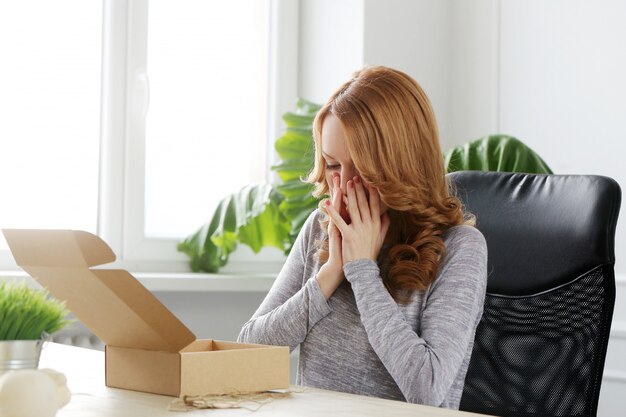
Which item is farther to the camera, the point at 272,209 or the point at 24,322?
the point at 272,209

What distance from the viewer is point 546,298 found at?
5.34ft

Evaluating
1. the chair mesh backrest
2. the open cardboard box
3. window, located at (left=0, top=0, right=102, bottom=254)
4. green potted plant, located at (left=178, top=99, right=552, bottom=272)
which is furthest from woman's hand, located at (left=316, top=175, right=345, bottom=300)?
window, located at (left=0, top=0, right=102, bottom=254)

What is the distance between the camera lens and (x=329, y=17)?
3305 mm

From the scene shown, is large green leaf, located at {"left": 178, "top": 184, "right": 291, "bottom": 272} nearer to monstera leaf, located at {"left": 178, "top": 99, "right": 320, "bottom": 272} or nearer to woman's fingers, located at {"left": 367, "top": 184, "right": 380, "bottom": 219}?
monstera leaf, located at {"left": 178, "top": 99, "right": 320, "bottom": 272}

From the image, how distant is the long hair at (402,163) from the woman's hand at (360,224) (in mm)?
38

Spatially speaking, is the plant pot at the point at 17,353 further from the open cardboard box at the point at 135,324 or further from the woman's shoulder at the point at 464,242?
the woman's shoulder at the point at 464,242

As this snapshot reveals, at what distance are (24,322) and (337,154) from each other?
2.76 ft

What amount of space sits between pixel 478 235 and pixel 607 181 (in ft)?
0.81

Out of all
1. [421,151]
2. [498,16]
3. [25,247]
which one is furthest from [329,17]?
[25,247]

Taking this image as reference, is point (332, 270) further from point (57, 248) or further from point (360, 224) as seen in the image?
point (57, 248)

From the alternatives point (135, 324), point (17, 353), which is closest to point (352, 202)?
point (135, 324)

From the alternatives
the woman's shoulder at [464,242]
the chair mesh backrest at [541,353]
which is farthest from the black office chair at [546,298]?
the woman's shoulder at [464,242]

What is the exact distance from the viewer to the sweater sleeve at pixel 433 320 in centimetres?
147

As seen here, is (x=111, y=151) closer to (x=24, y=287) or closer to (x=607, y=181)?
(x=607, y=181)
